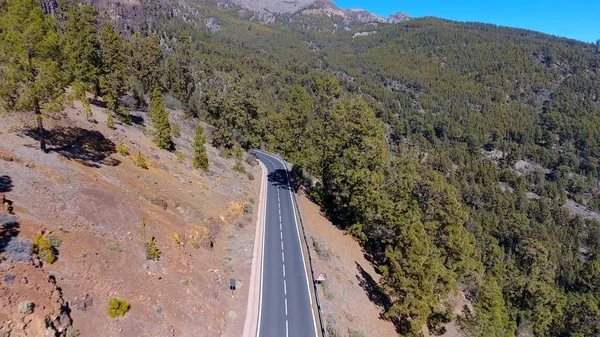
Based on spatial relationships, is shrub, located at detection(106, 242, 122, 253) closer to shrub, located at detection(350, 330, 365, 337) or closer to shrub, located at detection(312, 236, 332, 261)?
shrub, located at detection(350, 330, 365, 337)

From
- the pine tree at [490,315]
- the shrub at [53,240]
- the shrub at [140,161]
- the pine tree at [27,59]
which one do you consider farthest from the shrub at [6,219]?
the pine tree at [490,315]

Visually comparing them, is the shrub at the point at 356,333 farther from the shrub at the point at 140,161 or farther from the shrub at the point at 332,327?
the shrub at the point at 140,161

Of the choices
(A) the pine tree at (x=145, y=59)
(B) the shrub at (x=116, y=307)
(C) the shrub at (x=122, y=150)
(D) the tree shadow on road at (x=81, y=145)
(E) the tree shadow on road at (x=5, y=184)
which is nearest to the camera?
(B) the shrub at (x=116, y=307)

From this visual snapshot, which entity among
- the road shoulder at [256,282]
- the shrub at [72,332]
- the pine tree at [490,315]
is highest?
the pine tree at [490,315]

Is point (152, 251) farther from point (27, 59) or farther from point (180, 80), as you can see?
point (180, 80)

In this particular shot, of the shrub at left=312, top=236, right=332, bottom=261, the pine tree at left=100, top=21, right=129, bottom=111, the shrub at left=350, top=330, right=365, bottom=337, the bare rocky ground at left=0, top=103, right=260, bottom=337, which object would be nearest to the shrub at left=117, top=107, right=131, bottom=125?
the pine tree at left=100, top=21, right=129, bottom=111

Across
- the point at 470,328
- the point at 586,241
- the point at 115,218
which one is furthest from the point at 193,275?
the point at 586,241

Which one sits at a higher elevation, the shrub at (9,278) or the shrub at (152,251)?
the shrub at (9,278)
